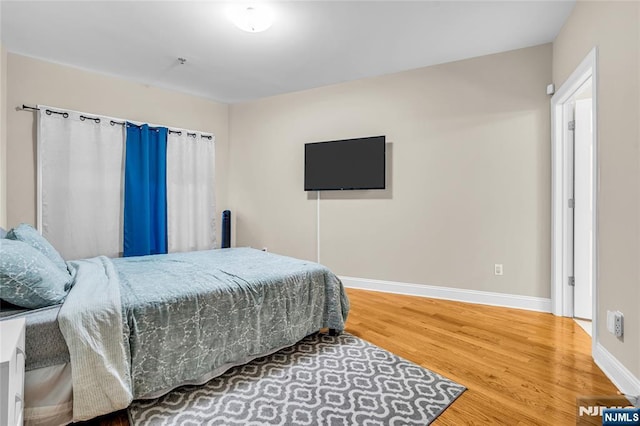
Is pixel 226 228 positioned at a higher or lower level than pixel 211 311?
higher

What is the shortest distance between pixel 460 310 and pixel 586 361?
122 cm

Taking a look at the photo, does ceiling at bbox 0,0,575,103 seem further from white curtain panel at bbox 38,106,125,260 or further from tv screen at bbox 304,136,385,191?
tv screen at bbox 304,136,385,191

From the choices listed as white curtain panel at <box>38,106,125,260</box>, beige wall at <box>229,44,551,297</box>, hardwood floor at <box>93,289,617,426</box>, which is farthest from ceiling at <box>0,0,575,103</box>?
hardwood floor at <box>93,289,617,426</box>

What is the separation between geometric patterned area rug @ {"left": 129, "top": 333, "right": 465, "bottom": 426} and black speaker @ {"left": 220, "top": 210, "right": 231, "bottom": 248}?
312cm

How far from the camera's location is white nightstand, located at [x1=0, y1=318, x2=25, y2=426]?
3.53 feet

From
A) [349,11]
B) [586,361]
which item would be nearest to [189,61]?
[349,11]

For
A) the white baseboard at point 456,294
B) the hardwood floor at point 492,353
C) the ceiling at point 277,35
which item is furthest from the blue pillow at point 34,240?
the white baseboard at point 456,294

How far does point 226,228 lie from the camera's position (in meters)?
5.32

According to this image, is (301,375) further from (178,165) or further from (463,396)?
(178,165)

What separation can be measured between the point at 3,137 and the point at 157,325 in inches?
119

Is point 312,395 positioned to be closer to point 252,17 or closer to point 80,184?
point 252,17

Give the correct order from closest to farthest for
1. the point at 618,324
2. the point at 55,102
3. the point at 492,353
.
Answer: the point at 618,324
the point at 492,353
the point at 55,102

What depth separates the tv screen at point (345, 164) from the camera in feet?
13.7

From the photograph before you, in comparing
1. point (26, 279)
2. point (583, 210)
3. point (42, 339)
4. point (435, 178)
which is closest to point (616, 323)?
point (583, 210)
